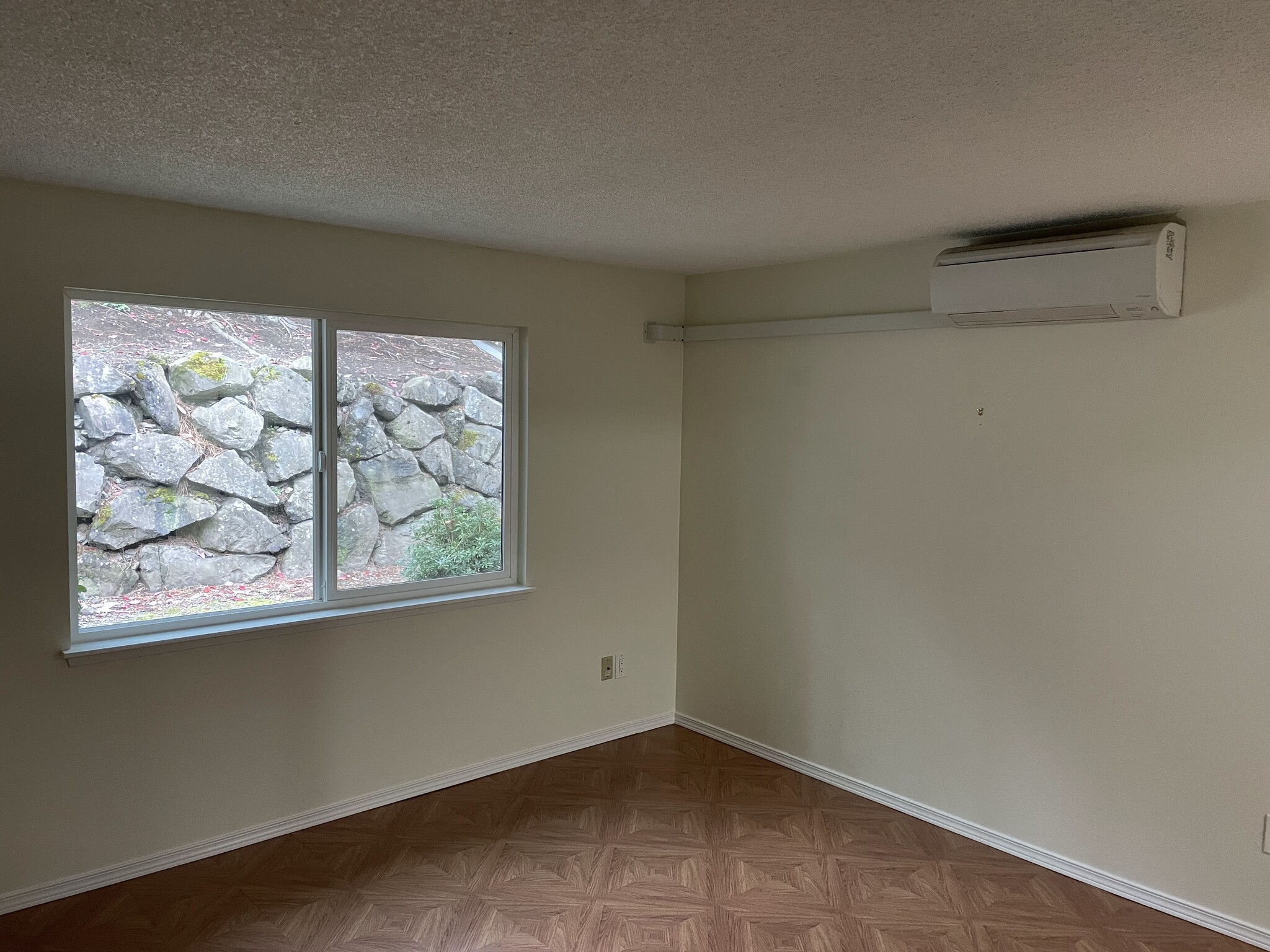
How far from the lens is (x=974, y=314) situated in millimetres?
3057

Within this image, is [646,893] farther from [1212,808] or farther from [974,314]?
[974,314]

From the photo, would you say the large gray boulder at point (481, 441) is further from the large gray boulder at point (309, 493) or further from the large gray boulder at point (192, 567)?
the large gray boulder at point (192, 567)

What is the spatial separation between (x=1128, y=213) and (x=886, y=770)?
219 centimetres

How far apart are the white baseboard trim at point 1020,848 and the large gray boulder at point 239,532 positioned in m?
2.19

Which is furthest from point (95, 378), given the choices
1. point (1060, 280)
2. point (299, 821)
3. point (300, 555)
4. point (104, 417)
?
point (1060, 280)

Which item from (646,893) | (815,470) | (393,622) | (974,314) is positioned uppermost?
(974,314)

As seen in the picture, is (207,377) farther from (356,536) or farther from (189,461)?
(356,536)

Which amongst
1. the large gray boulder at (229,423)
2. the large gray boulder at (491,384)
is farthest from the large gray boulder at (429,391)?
the large gray boulder at (229,423)

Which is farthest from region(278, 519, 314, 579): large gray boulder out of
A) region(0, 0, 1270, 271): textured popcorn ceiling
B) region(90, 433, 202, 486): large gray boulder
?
region(0, 0, 1270, 271): textured popcorn ceiling

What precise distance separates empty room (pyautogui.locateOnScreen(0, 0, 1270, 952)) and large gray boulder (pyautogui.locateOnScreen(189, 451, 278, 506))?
20mm

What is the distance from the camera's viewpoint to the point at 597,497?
402cm

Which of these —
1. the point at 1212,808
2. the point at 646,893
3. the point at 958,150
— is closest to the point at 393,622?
the point at 646,893

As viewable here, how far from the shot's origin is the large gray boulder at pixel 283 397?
10.3ft

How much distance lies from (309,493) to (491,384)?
871 mm
